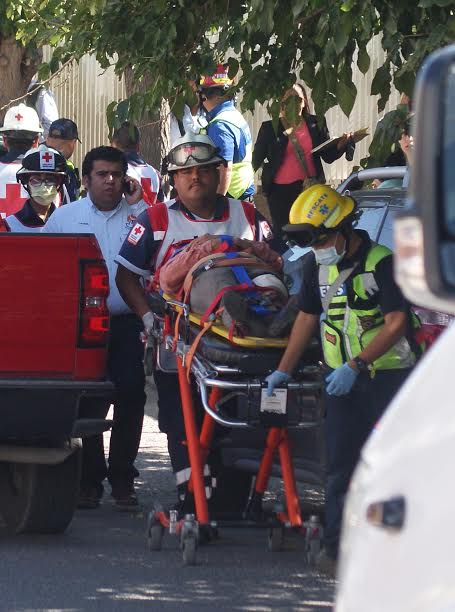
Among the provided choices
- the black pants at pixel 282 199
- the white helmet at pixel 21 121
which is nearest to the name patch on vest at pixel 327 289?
the white helmet at pixel 21 121

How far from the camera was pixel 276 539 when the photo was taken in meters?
7.12

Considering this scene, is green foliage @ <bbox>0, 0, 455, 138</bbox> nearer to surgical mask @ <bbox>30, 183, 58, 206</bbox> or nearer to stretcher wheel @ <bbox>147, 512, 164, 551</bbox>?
surgical mask @ <bbox>30, 183, 58, 206</bbox>

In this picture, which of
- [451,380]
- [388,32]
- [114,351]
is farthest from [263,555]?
[451,380]

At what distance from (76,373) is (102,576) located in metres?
0.92

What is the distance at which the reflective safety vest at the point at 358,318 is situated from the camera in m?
6.30

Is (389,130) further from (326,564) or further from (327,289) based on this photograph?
(326,564)

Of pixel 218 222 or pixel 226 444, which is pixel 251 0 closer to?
pixel 218 222

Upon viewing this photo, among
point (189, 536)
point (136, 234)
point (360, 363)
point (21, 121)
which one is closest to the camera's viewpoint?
point (360, 363)

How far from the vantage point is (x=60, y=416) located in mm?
6875

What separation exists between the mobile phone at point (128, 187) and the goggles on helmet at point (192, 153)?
0.98 metres

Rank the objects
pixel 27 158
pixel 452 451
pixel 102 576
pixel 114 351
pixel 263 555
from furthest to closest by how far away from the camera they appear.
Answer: pixel 27 158, pixel 114 351, pixel 263 555, pixel 102 576, pixel 452 451

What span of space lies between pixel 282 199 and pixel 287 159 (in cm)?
36

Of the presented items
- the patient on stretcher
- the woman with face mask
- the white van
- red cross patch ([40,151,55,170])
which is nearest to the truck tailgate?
the patient on stretcher

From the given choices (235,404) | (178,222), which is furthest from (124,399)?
(235,404)
